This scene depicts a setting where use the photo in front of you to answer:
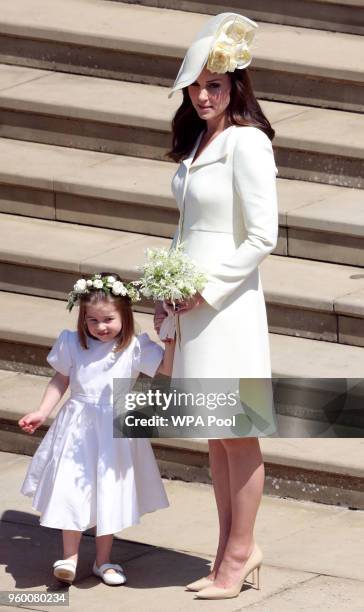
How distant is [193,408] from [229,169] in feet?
2.90

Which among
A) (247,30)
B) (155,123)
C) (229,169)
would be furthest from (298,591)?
(155,123)

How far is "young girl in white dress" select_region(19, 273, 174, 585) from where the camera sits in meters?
5.97

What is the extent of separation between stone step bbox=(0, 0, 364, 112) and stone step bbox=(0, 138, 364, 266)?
2.32 ft

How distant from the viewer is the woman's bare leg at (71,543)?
604 centimetres

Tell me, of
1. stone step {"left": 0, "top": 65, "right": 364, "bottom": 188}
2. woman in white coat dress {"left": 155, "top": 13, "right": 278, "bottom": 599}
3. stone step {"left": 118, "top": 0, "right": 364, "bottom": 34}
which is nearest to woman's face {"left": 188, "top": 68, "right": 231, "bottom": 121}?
woman in white coat dress {"left": 155, "top": 13, "right": 278, "bottom": 599}

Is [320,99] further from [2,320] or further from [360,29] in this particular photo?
[2,320]

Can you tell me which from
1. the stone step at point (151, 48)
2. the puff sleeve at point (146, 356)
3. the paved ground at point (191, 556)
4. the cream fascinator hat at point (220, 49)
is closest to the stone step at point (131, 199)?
the stone step at point (151, 48)

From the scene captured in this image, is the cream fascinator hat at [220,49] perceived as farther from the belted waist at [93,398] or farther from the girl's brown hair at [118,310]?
the belted waist at [93,398]

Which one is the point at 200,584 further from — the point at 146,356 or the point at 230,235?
the point at 230,235

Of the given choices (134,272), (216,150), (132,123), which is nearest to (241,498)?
(216,150)

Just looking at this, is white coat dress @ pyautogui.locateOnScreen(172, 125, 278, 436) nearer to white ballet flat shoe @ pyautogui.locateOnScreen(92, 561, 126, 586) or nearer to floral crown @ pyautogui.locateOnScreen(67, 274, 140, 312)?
floral crown @ pyautogui.locateOnScreen(67, 274, 140, 312)

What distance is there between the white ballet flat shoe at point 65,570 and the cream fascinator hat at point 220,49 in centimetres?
185

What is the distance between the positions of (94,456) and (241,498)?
2.04ft

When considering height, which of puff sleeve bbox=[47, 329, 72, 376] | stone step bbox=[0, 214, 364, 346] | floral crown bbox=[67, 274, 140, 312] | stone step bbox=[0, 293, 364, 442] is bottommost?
stone step bbox=[0, 293, 364, 442]
